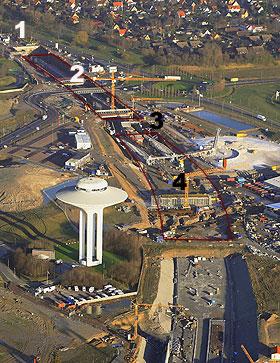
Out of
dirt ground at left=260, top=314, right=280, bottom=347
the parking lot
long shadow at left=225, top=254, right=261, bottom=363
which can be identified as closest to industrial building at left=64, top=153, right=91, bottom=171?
long shadow at left=225, top=254, right=261, bottom=363

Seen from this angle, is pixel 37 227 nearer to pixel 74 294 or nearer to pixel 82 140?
pixel 74 294

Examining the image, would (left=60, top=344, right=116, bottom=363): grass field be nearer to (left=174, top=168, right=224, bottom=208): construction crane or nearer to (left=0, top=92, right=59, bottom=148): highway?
(left=174, top=168, right=224, bottom=208): construction crane

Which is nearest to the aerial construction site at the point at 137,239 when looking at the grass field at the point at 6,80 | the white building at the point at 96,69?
the grass field at the point at 6,80

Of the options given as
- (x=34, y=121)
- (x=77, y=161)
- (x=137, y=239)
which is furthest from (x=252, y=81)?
(x=137, y=239)

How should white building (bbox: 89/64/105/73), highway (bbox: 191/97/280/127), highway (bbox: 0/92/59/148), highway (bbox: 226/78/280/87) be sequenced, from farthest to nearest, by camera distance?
highway (bbox: 226/78/280/87) → white building (bbox: 89/64/105/73) → highway (bbox: 191/97/280/127) → highway (bbox: 0/92/59/148)

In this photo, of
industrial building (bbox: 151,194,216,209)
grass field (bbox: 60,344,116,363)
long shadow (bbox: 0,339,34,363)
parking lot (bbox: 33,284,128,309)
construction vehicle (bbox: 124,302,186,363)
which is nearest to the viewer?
long shadow (bbox: 0,339,34,363)

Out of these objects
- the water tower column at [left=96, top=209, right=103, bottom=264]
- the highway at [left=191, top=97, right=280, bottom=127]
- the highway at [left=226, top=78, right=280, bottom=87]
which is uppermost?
the water tower column at [left=96, top=209, right=103, bottom=264]
